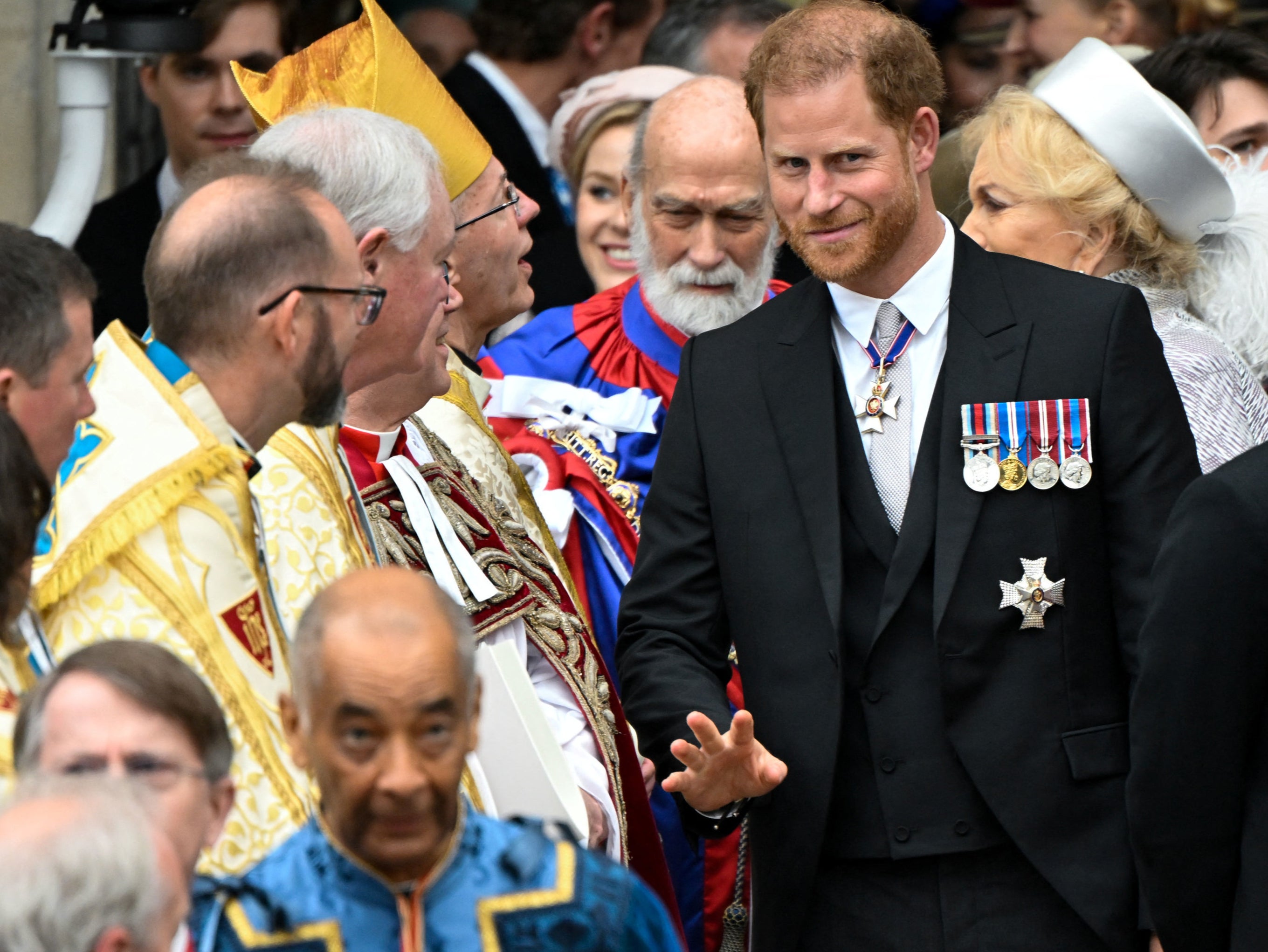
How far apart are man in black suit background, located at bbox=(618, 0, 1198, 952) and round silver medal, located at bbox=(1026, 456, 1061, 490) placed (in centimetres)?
2

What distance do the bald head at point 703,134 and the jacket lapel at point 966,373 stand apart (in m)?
1.43

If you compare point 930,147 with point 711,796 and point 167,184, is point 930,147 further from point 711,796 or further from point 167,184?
point 167,184

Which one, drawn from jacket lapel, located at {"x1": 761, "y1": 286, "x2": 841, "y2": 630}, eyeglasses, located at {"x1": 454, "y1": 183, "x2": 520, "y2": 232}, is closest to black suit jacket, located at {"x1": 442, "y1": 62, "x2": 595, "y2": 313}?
eyeglasses, located at {"x1": 454, "y1": 183, "x2": 520, "y2": 232}

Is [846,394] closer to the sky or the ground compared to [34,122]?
closer to the ground

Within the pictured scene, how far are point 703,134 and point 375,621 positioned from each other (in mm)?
2743

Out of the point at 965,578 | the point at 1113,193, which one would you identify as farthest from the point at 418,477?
the point at 1113,193

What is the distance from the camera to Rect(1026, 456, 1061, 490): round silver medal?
10.6 feet

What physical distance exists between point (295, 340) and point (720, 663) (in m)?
0.98

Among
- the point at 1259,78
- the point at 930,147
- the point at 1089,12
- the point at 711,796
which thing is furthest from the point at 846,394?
the point at 1089,12

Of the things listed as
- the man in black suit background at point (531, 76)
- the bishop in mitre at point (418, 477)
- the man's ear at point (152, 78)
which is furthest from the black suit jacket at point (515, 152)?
the bishop in mitre at point (418, 477)

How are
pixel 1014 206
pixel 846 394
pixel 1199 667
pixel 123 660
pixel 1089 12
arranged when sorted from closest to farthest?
pixel 123 660
pixel 1199 667
pixel 846 394
pixel 1014 206
pixel 1089 12

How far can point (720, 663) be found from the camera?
138 inches

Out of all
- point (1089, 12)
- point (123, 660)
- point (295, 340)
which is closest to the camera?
point (123, 660)

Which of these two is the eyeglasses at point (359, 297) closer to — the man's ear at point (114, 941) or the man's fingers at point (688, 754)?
the man's fingers at point (688, 754)
